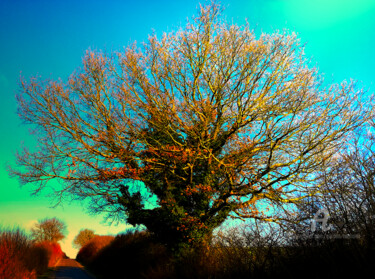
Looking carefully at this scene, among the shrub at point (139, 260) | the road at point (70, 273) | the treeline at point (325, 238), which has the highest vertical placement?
the treeline at point (325, 238)

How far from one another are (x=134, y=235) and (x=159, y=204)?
232 inches

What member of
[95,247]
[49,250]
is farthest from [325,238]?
[95,247]

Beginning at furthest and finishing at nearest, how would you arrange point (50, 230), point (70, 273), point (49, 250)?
point (50, 230) < point (49, 250) < point (70, 273)

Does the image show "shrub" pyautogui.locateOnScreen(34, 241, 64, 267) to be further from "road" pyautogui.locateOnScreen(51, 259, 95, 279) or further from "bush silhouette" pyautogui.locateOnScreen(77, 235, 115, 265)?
"bush silhouette" pyautogui.locateOnScreen(77, 235, 115, 265)

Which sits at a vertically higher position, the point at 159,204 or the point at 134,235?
the point at 159,204

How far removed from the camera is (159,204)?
12.4 meters

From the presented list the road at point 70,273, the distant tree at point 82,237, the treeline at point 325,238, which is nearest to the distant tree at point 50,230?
the distant tree at point 82,237

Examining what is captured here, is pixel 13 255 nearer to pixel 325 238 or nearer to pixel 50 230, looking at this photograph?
pixel 325 238

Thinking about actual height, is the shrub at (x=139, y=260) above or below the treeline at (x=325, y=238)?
below

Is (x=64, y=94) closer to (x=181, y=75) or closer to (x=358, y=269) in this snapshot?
(x=181, y=75)

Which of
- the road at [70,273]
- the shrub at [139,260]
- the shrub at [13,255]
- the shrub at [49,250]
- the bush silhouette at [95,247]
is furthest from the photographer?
the bush silhouette at [95,247]

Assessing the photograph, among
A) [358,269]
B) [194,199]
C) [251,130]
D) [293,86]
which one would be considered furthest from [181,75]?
[358,269]

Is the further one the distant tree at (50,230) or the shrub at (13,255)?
the distant tree at (50,230)

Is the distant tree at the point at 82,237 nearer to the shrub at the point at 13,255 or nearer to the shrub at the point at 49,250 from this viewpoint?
the shrub at the point at 49,250
